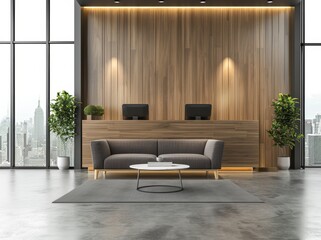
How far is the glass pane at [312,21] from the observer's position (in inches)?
391

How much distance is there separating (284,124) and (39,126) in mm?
5601

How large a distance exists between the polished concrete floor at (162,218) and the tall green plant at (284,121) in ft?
8.59

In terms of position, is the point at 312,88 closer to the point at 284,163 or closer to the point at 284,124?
the point at 284,124

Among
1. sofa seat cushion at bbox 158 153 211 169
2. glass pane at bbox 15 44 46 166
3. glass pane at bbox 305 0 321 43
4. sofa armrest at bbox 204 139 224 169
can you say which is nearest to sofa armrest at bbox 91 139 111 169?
sofa seat cushion at bbox 158 153 211 169

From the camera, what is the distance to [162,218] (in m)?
4.42

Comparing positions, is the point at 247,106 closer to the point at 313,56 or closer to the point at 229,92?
the point at 229,92

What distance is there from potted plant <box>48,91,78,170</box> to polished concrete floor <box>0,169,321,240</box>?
2.81 metres

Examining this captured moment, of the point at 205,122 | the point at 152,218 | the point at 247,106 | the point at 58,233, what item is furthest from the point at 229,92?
the point at 58,233

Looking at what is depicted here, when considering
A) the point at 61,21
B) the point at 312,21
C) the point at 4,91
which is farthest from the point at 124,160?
the point at 312,21

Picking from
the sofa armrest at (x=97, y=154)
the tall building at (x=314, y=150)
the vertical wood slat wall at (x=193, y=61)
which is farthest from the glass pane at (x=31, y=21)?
the tall building at (x=314, y=150)

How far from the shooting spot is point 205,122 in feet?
29.3

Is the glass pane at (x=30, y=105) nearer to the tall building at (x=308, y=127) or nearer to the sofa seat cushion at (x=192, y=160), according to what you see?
the sofa seat cushion at (x=192, y=160)

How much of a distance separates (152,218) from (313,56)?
23.3 ft

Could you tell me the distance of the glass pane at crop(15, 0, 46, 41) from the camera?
995 cm
